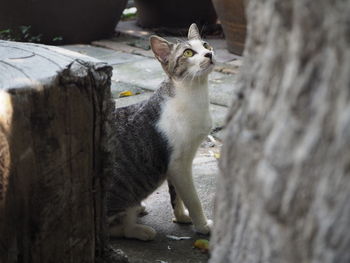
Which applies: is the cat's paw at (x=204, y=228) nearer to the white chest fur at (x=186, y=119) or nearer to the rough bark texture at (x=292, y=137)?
the white chest fur at (x=186, y=119)

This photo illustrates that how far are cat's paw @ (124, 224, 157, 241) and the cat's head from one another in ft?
2.86

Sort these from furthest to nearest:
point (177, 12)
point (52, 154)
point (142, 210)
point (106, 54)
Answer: point (177, 12)
point (106, 54)
point (142, 210)
point (52, 154)

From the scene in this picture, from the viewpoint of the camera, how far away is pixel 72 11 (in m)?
7.55

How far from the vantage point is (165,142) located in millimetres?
A: 3160

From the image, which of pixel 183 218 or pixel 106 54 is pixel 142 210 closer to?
pixel 183 218

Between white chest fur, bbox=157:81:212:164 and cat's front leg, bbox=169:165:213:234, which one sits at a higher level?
white chest fur, bbox=157:81:212:164

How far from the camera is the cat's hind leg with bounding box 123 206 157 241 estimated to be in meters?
3.22

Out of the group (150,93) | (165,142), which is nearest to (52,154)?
(165,142)

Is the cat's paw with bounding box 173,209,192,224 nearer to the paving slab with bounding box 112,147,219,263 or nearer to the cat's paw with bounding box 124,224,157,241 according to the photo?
the paving slab with bounding box 112,147,219,263

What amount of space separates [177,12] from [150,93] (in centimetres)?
301

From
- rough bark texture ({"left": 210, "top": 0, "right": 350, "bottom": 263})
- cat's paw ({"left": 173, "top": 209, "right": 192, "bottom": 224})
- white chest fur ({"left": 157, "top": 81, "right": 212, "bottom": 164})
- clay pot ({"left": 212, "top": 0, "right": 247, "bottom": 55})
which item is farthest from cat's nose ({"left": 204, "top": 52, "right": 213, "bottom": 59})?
clay pot ({"left": 212, "top": 0, "right": 247, "bottom": 55})

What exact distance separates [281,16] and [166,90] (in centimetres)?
183

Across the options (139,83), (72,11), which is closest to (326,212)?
(139,83)

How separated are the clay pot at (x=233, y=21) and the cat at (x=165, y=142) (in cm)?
348
